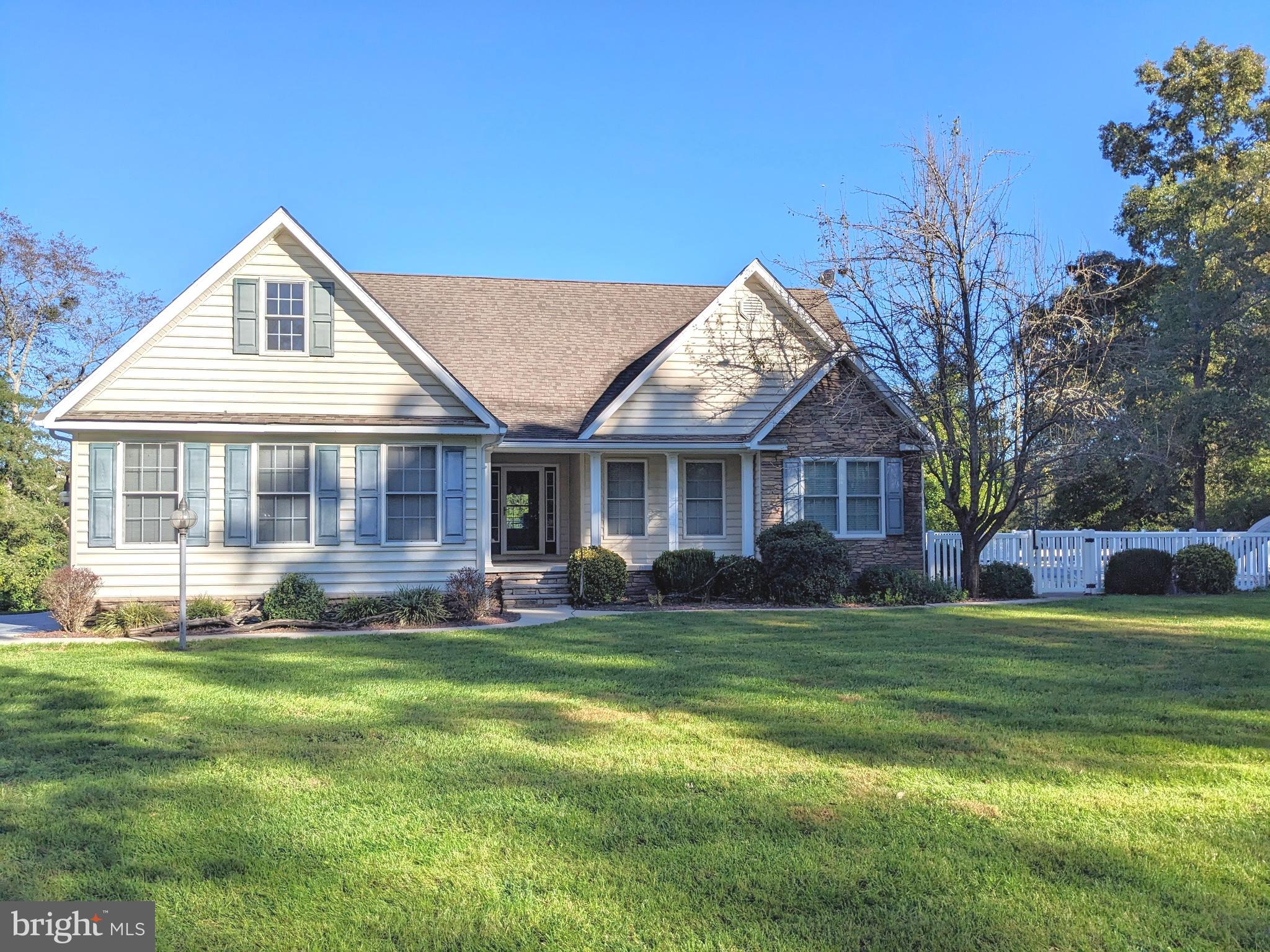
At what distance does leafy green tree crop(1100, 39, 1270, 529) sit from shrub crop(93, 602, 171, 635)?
21357mm

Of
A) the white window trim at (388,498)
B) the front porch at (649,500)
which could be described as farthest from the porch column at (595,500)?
the white window trim at (388,498)

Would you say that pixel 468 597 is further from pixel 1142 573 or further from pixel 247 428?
pixel 1142 573

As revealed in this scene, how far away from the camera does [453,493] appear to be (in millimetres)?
15656

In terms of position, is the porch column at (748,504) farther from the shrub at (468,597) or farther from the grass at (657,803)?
the grass at (657,803)

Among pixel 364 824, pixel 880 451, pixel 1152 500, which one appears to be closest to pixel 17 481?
pixel 880 451

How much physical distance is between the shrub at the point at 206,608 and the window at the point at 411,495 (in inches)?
102

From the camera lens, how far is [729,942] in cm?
353

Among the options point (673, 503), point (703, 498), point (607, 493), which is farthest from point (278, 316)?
point (703, 498)

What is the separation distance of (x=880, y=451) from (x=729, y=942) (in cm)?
1603

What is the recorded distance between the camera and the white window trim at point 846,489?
1862 centimetres

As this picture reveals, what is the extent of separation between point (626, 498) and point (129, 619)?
28.8 ft

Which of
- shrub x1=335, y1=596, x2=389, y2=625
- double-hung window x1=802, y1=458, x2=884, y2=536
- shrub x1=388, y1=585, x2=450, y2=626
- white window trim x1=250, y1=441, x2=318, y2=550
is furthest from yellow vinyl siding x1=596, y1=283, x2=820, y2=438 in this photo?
shrub x1=335, y1=596, x2=389, y2=625

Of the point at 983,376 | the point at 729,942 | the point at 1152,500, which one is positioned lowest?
the point at 729,942

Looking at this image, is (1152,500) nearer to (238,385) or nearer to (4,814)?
(238,385)
